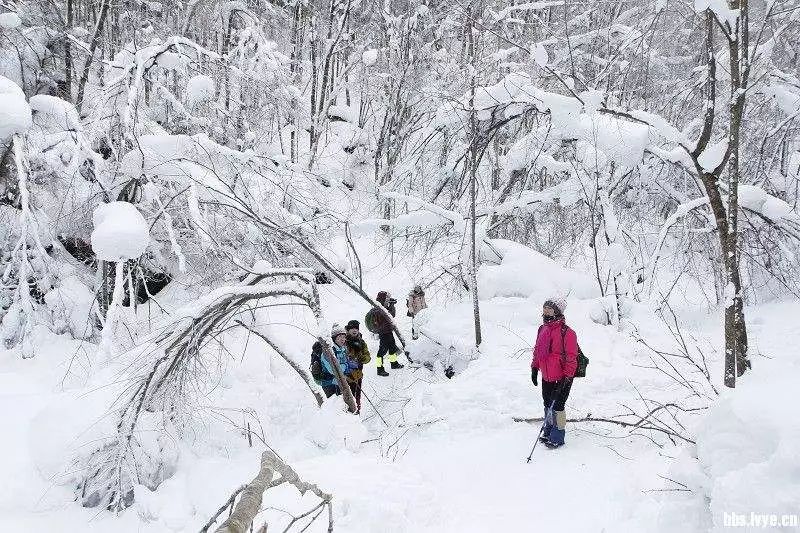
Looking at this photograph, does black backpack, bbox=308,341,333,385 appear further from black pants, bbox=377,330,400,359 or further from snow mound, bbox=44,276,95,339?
snow mound, bbox=44,276,95,339

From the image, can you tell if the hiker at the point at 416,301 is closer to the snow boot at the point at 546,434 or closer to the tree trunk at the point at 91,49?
the snow boot at the point at 546,434

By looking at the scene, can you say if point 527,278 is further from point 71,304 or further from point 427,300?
point 71,304

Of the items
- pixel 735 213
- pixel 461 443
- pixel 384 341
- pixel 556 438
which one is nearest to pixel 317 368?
pixel 461 443

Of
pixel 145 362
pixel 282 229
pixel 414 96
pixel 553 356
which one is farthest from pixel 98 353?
pixel 414 96

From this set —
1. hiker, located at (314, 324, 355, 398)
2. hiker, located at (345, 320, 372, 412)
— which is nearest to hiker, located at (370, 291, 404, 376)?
hiker, located at (345, 320, 372, 412)

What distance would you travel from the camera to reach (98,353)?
5828mm

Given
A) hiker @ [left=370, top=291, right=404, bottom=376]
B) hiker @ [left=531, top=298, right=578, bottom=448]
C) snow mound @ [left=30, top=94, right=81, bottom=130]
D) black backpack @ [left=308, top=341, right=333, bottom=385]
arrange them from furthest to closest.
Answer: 1. hiker @ [left=370, top=291, right=404, bottom=376]
2. black backpack @ [left=308, top=341, right=333, bottom=385]
3. snow mound @ [left=30, top=94, right=81, bottom=130]
4. hiker @ [left=531, top=298, right=578, bottom=448]

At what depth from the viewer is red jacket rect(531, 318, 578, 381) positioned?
17.0 ft

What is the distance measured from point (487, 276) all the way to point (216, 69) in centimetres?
526

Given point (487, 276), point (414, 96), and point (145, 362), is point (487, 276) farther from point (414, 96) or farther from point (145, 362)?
point (414, 96)

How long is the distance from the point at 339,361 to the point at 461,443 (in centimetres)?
182

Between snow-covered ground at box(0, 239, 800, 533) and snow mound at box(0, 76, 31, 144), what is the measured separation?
273cm

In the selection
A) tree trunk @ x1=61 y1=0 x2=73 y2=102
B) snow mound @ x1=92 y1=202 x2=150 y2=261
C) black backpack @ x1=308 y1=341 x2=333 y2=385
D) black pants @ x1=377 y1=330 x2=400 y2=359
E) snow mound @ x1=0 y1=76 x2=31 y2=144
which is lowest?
black pants @ x1=377 y1=330 x2=400 y2=359

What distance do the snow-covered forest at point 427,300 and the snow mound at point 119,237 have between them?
3 centimetres
